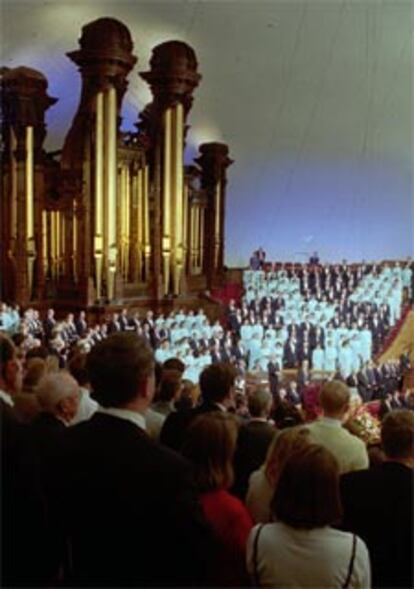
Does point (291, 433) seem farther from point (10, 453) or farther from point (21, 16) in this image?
point (21, 16)

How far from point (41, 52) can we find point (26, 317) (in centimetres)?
634

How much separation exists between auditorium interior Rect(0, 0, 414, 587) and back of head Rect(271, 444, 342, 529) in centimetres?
1

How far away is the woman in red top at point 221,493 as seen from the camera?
6.99 feet

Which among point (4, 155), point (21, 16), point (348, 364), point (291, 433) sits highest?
point (21, 16)

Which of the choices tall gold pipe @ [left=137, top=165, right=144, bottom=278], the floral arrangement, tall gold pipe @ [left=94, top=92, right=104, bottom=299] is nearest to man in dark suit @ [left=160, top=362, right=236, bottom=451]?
the floral arrangement

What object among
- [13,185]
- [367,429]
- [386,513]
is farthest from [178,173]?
[386,513]

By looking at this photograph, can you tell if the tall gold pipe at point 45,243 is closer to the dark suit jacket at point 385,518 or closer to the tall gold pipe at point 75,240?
the tall gold pipe at point 75,240

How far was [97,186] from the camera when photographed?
13.5m

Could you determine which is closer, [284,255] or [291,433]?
[291,433]

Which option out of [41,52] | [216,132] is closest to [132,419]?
[41,52]

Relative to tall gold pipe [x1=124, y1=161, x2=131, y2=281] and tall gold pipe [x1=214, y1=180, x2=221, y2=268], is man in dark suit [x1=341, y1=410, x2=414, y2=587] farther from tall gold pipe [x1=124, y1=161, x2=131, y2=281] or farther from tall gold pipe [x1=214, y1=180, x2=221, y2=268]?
tall gold pipe [x1=214, y1=180, x2=221, y2=268]

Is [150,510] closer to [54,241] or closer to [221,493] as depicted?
[221,493]

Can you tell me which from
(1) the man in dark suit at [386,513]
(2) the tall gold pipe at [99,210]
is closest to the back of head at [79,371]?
(1) the man in dark suit at [386,513]

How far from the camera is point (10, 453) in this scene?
1.80 m
